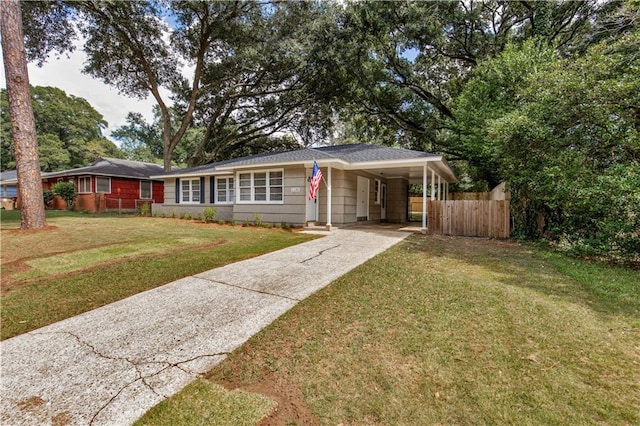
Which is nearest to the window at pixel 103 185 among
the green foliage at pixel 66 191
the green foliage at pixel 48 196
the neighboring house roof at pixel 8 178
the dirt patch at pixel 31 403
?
the green foliage at pixel 66 191

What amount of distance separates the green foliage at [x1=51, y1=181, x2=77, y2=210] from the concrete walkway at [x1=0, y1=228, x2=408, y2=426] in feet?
74.3

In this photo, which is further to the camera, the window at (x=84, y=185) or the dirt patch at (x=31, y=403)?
the window at (x=84, y=185)

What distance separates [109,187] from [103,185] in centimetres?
37

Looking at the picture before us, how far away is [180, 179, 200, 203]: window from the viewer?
16.2 metres

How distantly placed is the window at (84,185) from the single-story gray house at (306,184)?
10015mm

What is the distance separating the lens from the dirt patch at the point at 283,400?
195 cm

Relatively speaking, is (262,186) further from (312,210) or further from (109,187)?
(109,187)

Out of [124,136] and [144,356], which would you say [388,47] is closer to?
[144,356]

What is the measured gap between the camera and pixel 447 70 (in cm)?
1898

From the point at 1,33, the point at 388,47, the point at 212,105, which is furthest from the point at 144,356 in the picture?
the point at 212,105

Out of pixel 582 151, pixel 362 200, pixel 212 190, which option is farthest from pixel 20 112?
pixel 582 151

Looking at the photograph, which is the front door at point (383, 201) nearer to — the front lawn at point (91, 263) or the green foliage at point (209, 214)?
the front lawn at point (91, 263)

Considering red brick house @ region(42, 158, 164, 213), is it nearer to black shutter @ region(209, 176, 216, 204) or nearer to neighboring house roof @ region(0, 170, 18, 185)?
neighboring house roof @ region(0, 170, 18, 185)

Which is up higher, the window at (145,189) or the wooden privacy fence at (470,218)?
the window at (145,189)
